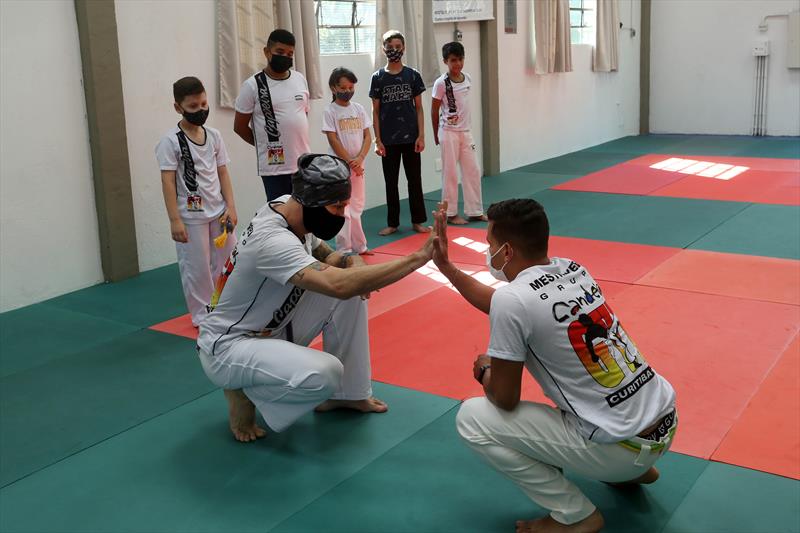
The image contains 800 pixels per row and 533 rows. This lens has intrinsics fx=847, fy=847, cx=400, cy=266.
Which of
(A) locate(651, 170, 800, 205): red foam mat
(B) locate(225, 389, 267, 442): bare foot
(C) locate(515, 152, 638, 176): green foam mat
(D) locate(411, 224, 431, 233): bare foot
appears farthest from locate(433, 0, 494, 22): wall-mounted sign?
(B) locate(225, 389, 267, 442): bare foot

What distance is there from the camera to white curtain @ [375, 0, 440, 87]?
8.62 meters

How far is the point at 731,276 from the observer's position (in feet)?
19.1

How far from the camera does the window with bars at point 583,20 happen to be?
12.9 metres

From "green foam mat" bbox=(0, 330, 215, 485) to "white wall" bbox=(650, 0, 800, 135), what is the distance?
11241 millimetres

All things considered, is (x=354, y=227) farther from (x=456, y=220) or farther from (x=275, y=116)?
(x=456, y=220)

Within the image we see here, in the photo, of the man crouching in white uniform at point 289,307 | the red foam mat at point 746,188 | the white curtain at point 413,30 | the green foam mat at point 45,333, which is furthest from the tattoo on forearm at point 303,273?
the red foam mat at point 746,188

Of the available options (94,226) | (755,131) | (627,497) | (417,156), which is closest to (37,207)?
(94,226)

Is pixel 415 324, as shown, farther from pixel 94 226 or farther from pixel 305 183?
pixel 94 226

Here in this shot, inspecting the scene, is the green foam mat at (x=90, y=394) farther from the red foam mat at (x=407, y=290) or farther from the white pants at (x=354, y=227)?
the white pants at (x=354, y=227)

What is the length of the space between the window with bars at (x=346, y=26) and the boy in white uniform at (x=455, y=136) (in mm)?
1174

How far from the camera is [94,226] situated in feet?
20.9

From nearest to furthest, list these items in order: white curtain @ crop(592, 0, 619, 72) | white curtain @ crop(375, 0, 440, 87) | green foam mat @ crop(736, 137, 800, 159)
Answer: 1. white curtain @ crop(375, 0, 440, 87)
2. green foam mat @ crop(736, 137, 800, 159)
3. white curtain @ crop(592, 0, 619, 72)

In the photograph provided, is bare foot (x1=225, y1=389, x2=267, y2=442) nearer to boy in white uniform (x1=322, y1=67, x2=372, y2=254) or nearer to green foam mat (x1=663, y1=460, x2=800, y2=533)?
green foam mat (x1=663, y1=460, x2=800, y2=533)

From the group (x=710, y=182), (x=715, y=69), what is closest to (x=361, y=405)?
(x=710, y=182)
